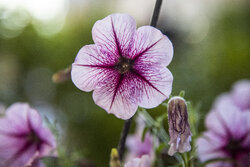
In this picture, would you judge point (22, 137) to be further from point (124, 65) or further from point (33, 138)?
point (124, 65)

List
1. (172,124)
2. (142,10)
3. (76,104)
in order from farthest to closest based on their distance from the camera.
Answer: (142,10), (76,104), (172,124)

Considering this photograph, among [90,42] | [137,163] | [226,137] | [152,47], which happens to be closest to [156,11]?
[152,47]

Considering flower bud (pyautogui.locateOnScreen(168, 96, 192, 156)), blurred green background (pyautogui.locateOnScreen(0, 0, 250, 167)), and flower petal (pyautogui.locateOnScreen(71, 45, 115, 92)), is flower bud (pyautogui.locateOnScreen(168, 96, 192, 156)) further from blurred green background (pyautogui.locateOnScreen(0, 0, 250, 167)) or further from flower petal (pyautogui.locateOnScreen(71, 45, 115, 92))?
blurred green background (pyautogui.locateOnScreen(0, 0, 250, 167))

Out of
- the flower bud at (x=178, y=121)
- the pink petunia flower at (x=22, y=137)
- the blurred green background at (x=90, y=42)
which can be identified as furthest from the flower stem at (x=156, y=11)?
the blurred green background at (x=90, y=42)

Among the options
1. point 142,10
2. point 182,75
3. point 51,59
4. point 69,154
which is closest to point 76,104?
point 51,59

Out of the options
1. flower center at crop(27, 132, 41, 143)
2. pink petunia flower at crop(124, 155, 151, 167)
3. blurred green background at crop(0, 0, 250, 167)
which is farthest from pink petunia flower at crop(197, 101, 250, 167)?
blurred green background at crop(0, 0, 250, 167)

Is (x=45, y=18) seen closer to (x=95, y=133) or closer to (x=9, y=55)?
(x=9, y=55)
